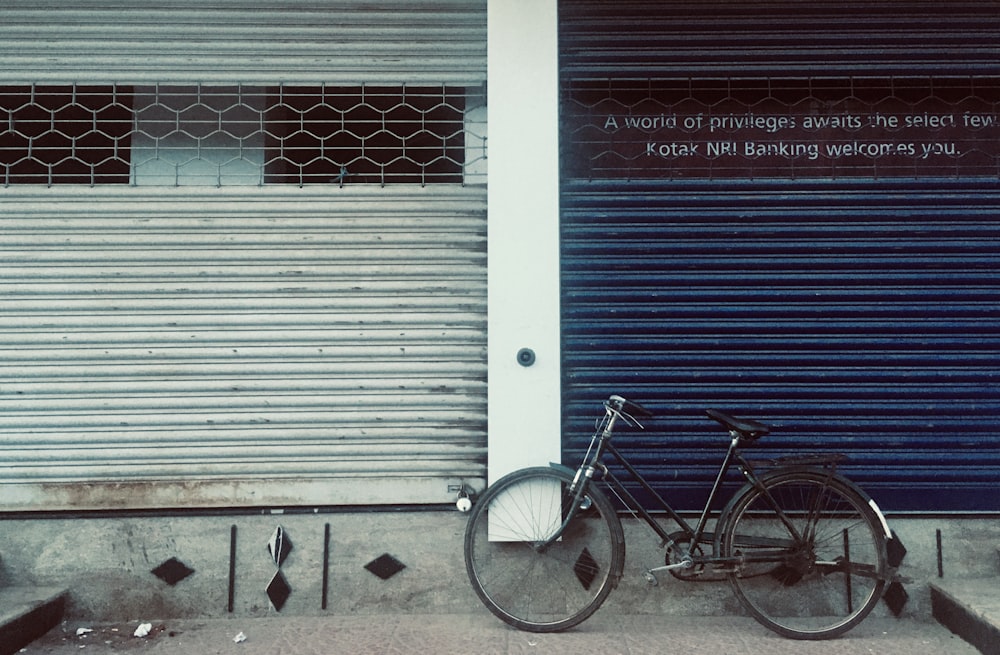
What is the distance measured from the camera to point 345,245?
492cm

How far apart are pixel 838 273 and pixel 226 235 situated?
3.78 meters

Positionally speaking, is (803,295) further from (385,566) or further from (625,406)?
(385,566)

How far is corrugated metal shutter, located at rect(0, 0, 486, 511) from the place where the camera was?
4785 millimetres

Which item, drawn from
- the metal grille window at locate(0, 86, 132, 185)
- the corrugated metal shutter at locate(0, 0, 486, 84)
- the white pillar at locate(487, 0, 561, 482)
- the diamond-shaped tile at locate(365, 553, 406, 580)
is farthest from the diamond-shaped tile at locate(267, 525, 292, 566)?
the corrugated metal shutter at locate(0, 0, 486, 84)

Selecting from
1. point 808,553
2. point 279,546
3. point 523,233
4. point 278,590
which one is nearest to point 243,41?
point 523,233

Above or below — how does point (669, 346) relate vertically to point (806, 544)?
above

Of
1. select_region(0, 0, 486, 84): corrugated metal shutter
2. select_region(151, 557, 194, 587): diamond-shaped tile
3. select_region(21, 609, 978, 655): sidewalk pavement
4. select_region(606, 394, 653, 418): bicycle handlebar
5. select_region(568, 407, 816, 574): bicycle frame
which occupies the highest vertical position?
select_region(0, 0, 486, 84): corrugated metal shutter

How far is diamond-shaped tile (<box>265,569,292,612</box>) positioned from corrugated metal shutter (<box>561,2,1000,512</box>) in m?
1.86

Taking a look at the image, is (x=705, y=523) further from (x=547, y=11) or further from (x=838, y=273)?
(x=547, y=11)

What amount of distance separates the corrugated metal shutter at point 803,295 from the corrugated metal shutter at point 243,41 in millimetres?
823

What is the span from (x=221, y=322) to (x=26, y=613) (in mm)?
1866

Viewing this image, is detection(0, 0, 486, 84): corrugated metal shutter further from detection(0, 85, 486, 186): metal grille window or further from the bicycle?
the bicycle

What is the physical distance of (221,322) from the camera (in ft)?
15.9

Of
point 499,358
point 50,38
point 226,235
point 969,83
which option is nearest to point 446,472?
point 499,358
